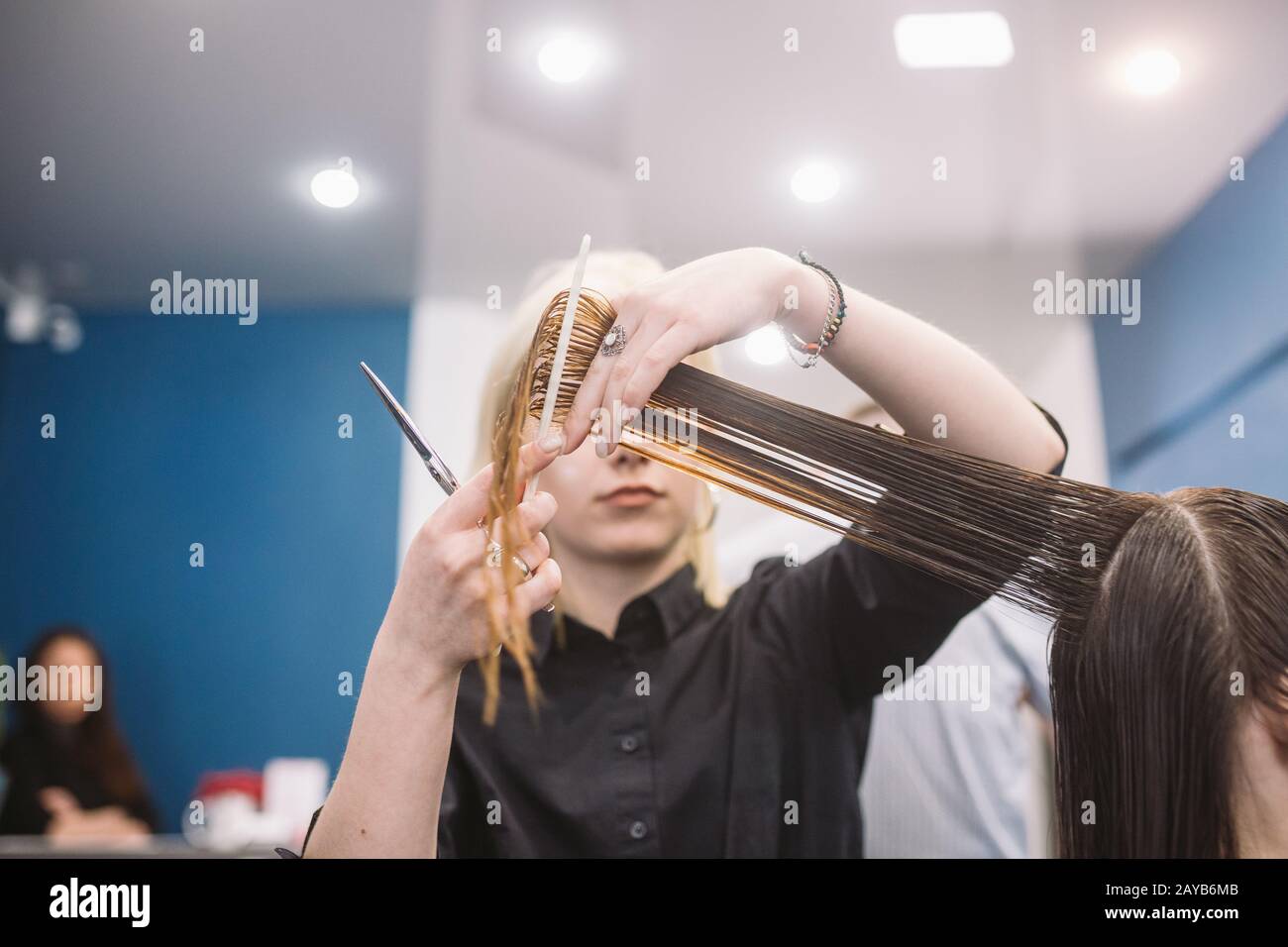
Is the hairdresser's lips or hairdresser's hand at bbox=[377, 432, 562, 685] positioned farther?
the hairdresser's lips

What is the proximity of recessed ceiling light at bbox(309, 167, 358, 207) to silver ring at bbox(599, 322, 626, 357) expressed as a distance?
0.84m

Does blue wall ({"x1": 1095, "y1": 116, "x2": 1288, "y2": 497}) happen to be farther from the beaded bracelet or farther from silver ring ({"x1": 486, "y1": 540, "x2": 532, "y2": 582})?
silver ring ({"x1": 486, "y1": 540, "x2": 532, "y2": 582})

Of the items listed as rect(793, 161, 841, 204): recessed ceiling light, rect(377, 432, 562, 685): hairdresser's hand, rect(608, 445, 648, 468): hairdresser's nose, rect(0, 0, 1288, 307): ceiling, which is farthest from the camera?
rect(793, 161, 841, 204): recessed ceiling light

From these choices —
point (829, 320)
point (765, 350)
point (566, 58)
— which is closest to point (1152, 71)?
point (765, 350)

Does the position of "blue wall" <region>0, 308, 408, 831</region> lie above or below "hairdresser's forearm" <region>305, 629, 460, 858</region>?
above

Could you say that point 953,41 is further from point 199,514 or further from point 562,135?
point 199,514

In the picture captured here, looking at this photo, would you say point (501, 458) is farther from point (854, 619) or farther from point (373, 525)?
point (373, 525)

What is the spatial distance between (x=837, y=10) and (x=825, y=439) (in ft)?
2.83

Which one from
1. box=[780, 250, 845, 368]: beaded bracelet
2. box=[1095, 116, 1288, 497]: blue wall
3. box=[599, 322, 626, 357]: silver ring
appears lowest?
box=[599, 322, 626, 357]: silver ring

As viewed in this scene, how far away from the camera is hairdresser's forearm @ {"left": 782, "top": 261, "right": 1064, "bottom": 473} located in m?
0.69

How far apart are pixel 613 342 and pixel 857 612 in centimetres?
36

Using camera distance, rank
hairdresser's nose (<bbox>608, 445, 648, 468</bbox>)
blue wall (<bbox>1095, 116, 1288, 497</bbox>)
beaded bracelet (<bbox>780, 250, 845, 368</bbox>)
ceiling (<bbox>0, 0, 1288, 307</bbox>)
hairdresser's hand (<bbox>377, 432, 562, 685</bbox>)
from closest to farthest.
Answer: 1. hairdresser's hand (<bbox>377, 432, 562, 685</bbox>)
2. beaded bracelet (<bbox>780, 250, 845, 368</bbox>)
3. hairdresser's nose (<bbox>608, 445, 648, 468</bbox>)
4. blue wall (<bbox>1095, 116, 1288, 497</bbox>)
5. ceiling (<bbox>0, 0, 1288, 307</bbox>)

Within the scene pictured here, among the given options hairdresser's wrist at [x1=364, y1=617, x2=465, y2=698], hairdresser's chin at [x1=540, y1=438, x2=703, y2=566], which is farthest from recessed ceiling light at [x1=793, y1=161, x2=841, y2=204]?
hairdresser's wrist at [x1=364, y1=617, x2=465, y2=698]


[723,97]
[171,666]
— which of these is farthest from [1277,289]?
[171,666]
